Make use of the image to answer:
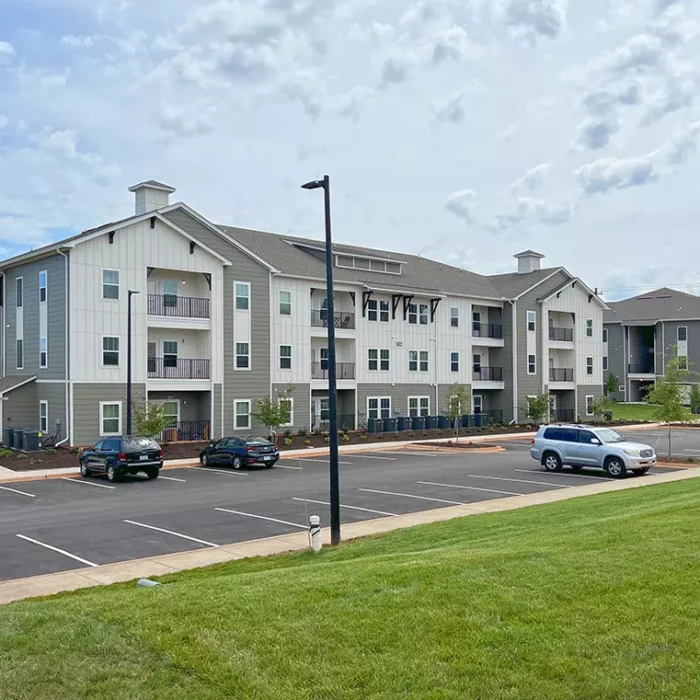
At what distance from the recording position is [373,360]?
156ft

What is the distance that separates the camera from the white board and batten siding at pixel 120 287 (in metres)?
34.5

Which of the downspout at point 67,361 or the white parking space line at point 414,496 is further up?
the downspout at point 67,361

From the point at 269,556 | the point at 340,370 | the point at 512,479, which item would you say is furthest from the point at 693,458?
the point at 269,556

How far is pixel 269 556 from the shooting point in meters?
14.2

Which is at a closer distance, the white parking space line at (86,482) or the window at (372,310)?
the white parking space line at (86,482)

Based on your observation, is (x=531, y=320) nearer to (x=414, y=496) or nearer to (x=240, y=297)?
(x=240, y=297)

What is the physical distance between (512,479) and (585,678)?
823 inches

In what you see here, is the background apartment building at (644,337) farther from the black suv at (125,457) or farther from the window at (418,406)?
the black suv at (125,457)

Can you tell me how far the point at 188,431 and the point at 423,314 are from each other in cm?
1835

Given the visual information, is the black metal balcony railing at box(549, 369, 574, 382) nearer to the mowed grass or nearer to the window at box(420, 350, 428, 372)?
the window at box(420, 350, 428, 372)

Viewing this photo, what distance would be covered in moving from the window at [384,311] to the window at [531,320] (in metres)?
12.6

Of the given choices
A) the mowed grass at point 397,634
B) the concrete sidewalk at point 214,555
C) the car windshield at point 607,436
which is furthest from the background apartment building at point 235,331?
the mowed grass at point 397,634

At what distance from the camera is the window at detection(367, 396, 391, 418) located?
4722 centimetres

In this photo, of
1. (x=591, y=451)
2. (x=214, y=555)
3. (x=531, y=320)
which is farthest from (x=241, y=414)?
(x=214, y=555)
